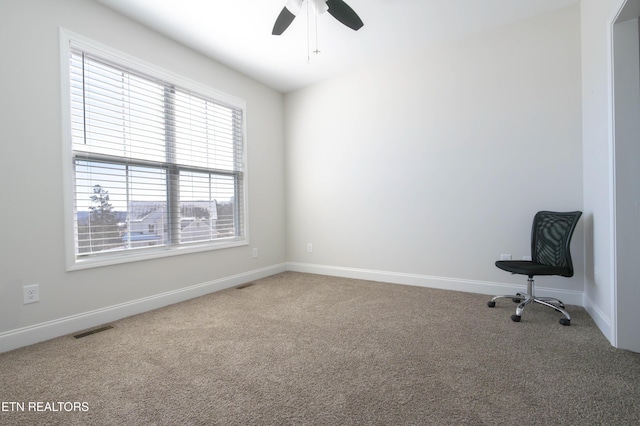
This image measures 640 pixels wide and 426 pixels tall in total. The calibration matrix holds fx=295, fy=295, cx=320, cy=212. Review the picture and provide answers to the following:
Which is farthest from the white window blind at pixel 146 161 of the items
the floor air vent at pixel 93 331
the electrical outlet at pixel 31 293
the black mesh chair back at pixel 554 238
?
the black mesh chair back at pixel 554 238

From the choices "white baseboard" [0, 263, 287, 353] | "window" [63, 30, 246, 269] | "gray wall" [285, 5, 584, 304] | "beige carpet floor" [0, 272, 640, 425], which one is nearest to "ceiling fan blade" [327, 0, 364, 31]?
"gray wall" [285, 5, 584, 304]

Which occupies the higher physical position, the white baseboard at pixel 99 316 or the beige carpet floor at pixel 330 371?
the white baseboard at pixel 99 316

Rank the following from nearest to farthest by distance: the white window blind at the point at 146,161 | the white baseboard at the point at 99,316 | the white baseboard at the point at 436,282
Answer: the white baseboard at the point at 99,316 → the white window blind at the point at 146,161 → the white baseboard at the point at 436,282

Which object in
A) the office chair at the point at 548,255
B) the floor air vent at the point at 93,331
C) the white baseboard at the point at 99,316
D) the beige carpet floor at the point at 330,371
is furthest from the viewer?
the office chair at the point at 548,255

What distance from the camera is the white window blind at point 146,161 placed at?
8.23 ft

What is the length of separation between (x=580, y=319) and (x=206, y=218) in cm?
377

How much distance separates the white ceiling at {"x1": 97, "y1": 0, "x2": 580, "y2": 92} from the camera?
2.68m

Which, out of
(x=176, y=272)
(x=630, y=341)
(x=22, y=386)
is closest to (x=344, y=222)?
(x=176, y=272)

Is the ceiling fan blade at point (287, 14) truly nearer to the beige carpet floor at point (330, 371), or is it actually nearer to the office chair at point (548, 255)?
the beige carpet floor at point (330, 371)

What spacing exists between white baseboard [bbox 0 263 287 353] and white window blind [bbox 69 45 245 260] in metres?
0.49

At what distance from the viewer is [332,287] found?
3611 millimetres

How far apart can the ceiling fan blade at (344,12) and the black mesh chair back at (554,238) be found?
244 centimetres

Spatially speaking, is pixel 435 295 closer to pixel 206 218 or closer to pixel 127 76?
pixel 206 218

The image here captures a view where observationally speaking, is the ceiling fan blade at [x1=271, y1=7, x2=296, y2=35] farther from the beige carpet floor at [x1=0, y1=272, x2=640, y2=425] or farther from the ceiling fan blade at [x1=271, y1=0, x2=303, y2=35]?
the beige carpet floor at [x1=0, y1=272, x2=640, y2=425]
